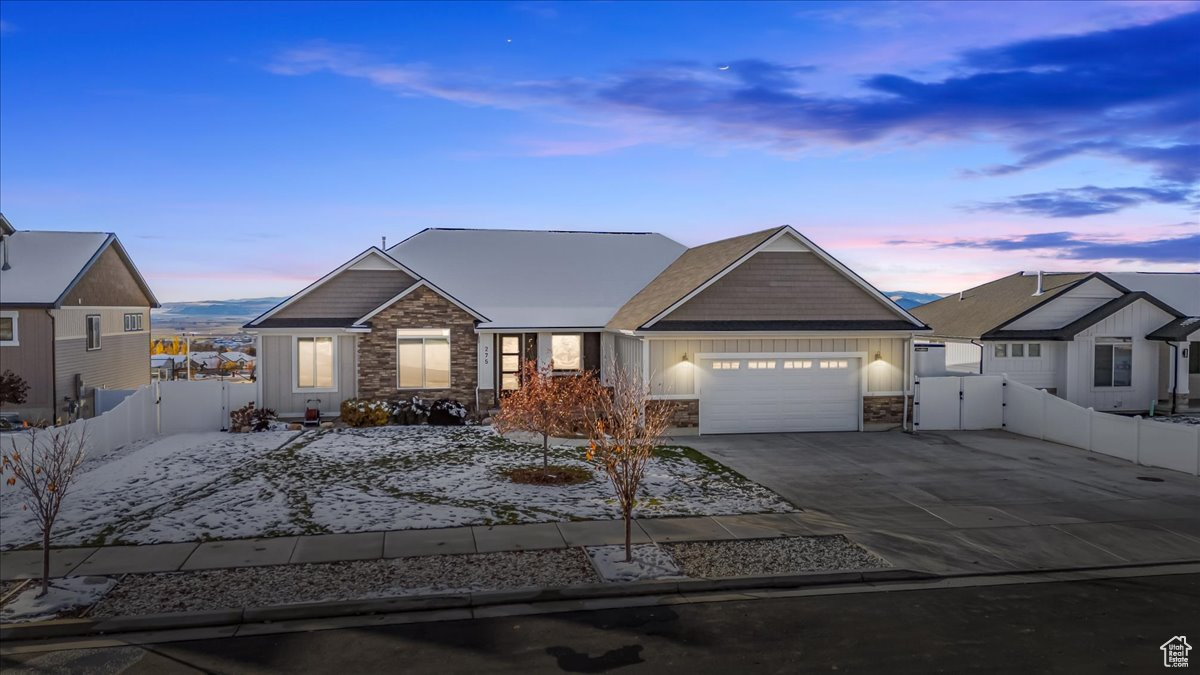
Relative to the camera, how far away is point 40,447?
16.0 metres

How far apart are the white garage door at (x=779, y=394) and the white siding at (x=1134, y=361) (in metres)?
10.4

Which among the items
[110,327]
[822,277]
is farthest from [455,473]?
[110,327]

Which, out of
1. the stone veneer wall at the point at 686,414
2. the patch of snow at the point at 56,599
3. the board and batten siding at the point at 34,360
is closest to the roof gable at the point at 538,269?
the stone veneer wall at the point at 686,414

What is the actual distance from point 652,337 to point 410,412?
25.0ft

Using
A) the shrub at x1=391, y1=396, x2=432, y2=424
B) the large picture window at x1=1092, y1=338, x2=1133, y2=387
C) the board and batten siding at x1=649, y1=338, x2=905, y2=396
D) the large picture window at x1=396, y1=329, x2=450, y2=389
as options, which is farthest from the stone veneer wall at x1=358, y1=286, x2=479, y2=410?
the large picture window at x1=1092, y1=338, x2=1133, y2=387

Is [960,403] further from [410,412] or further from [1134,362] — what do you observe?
[410,412]

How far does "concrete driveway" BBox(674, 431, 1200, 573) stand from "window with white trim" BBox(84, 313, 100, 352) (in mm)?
20440

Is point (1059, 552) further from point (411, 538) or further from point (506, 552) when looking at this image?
point (411, 538)

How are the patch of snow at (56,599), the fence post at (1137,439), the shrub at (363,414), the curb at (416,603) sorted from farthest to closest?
the shrub at (363,414), the fence post at (1137,439), the patch of snow at (56,599), the curb at (416,603)

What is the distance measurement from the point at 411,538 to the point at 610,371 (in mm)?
14603

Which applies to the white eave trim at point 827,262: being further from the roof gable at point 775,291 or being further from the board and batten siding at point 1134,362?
the board and batten siding at point 1134,362

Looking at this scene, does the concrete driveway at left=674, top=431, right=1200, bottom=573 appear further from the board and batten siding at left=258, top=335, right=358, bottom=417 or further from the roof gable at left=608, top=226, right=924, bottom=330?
the board and batten siding at left=258, top=335, right=358, bottom=417

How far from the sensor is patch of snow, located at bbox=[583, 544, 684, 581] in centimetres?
1115

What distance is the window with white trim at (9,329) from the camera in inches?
1008
